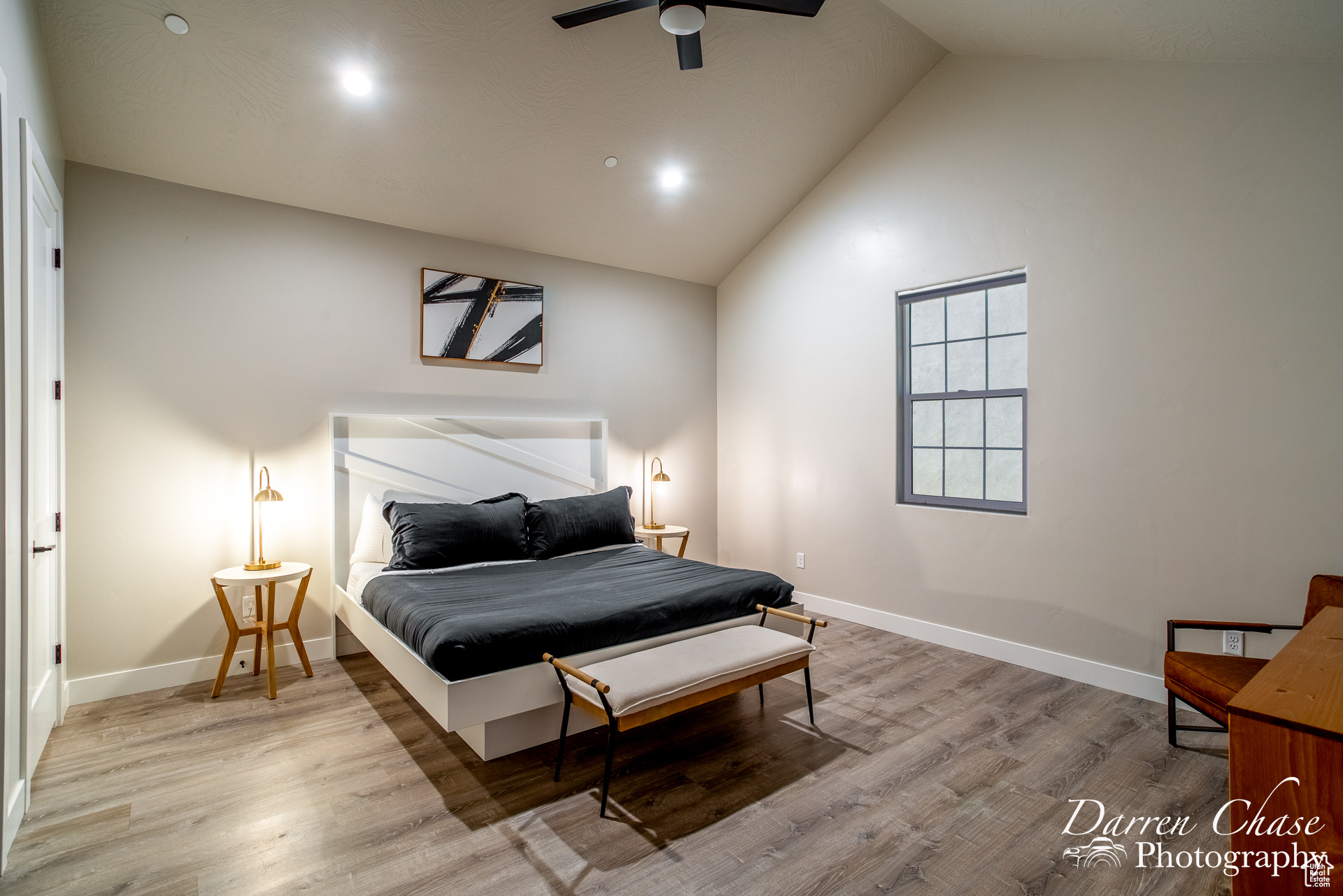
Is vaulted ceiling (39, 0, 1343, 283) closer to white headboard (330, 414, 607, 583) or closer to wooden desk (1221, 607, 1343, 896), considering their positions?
white headboard (330, 414, 607, 583)

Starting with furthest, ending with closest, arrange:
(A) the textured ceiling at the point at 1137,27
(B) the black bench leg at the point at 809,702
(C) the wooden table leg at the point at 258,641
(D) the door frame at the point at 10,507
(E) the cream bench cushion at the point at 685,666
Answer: (C) the wooden table leg at the point at 258,641 < (B) the black bench leg at the point at 809,702 < (A) the textured ceiling at the point at 1137,27 < (E) the cream bench cushion at the point at 685,666 < (D) the door frame at the point at 10,507

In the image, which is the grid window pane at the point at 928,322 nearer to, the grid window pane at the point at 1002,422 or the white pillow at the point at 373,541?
the grid window pane at the point at 1002,422

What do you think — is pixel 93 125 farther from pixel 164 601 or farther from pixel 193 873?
pixel 193 873

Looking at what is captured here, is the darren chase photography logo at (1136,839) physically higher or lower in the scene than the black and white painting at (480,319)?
lower

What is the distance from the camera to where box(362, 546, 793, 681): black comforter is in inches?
94.8

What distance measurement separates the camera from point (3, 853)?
1.93 metres

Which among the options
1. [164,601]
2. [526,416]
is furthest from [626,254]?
[164,601]

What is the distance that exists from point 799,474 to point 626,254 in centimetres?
207

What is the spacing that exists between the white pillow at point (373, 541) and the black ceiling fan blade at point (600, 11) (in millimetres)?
2711

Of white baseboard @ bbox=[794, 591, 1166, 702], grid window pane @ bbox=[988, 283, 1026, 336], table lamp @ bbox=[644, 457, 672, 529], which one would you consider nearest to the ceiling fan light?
grid window pane @ bbox=[988, 283, 1026, 336]

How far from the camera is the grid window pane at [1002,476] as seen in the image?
3809 mm

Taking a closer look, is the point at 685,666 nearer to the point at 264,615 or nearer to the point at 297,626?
the point at 297,626

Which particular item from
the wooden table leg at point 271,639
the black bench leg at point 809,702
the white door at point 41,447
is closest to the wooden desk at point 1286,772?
the black bench leg at point 809,702

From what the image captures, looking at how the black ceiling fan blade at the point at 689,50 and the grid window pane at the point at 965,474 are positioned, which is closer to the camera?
the black ceiling fan blade at the point at 689,50
